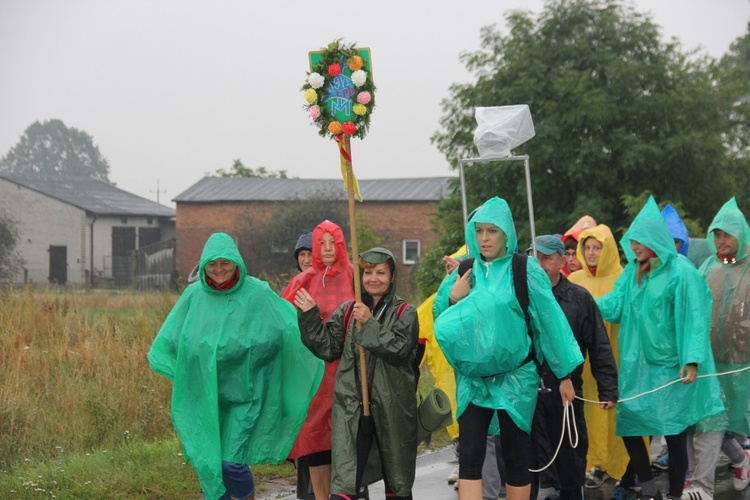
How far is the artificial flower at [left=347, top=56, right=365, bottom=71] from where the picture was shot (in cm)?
595

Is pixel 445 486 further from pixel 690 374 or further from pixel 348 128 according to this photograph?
pixel 348 128

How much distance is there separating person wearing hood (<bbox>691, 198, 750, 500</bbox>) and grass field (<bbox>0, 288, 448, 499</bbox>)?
9.18ft

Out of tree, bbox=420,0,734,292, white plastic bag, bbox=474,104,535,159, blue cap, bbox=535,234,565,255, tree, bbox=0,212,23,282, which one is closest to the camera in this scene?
blue cap, bbox=535,234,565,255

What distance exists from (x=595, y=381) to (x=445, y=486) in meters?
1.37

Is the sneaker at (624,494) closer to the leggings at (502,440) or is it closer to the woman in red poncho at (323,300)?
the leggings at (502,440)

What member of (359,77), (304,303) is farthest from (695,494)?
(359,77)

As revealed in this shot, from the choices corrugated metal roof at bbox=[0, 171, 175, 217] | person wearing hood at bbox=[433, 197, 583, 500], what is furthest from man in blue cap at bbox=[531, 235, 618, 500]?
corrugated metal roof at bbox=[0, 171, 175, 217]

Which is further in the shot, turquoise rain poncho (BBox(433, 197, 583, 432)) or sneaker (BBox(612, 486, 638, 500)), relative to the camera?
sneaker (BBox(612, 486, 638, 500))

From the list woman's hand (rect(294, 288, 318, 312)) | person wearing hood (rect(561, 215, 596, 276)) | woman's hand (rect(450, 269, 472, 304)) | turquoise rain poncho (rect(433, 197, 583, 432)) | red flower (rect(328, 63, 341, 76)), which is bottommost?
turquoise rain poncho (rect(433, 197, 583, 432))

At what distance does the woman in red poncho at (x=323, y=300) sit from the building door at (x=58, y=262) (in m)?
44.9

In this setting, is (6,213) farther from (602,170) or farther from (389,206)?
(602,170)

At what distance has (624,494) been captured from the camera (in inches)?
272

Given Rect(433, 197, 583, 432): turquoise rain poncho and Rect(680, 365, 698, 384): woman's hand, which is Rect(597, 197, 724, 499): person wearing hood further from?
Rect(433, 197, 583, 432): turquoise rain poncho

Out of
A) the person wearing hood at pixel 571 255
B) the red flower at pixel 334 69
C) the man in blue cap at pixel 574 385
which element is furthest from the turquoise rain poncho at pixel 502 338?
the person wearing hood at pixel 571 255
